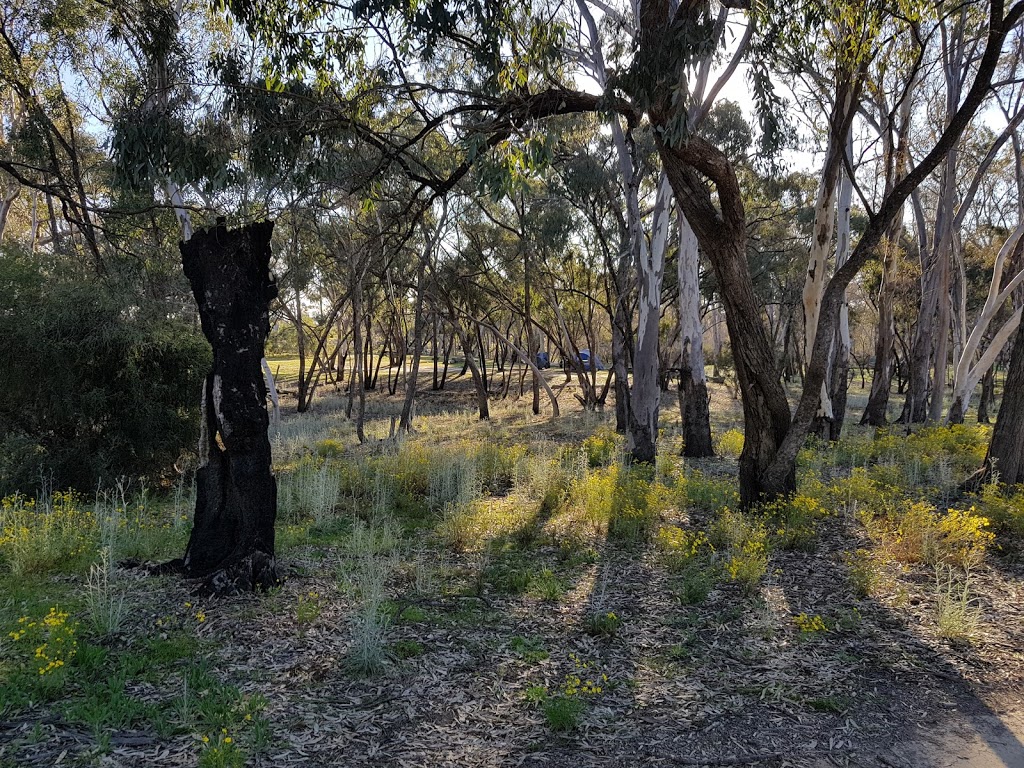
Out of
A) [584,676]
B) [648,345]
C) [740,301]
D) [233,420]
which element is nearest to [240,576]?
[233,420]

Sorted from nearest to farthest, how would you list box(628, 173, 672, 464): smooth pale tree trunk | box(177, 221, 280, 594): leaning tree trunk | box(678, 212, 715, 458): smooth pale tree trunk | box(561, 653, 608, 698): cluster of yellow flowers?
box(561, 653, 608, 698): cluster of yellow flowers
box(177, 221, 280, 594): leaning tree trunk
box(628, 173, 672, 464): smooth pale tree trunk
box(678, 212, 715, 458): smooth pale tree trunk

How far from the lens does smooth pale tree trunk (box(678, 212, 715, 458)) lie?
1141cm

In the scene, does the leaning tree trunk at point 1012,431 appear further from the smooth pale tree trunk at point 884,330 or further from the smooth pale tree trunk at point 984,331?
the smooth pale tree trunk at point 884,330

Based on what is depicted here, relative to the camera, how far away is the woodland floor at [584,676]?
3223mm

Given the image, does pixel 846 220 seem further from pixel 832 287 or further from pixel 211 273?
pixel 211 273

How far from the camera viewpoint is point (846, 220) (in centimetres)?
1248

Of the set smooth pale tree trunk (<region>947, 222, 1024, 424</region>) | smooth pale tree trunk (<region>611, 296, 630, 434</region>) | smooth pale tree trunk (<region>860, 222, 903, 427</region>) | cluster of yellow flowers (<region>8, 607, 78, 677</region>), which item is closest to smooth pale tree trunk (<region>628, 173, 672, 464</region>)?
smooth pale tree trunk (<region>611, 296, 630, 434</region>)

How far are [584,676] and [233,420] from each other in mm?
3007

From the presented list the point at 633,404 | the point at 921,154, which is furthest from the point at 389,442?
the point at 921,154

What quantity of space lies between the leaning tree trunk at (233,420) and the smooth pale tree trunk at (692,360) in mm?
7996

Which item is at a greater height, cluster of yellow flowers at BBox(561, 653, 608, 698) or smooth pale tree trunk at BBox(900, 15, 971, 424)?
smooth pale tree trunk at BBox(900, 15, 971, 424)

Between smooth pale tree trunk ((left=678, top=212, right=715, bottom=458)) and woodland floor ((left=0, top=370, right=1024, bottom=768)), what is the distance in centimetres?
589

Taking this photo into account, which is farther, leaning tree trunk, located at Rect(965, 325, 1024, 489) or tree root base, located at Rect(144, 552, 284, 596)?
leaning tree trunk, located at Rect(965, 325, 1024, 489)

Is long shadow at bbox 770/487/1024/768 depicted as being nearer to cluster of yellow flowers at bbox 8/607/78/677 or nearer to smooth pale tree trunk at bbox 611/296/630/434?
cluster of yellow flowers at bbox 8/607/78/677
